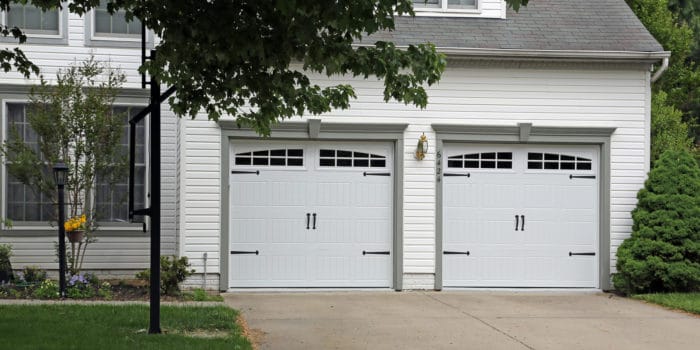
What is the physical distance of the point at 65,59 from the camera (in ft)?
50.0

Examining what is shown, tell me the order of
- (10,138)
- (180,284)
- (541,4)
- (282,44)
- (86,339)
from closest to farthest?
(282,44) → (86,339) → (180,284) → (10,138) → (541,4)

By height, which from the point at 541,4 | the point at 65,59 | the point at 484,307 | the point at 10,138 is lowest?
the point at 484,307

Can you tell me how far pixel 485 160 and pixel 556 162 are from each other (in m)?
1.23

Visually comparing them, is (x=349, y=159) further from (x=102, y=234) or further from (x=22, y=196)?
(x=22, y=196)

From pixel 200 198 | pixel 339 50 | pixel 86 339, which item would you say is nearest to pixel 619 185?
pixel 200 198

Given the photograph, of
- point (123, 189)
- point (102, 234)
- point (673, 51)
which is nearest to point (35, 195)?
point (102, 234)

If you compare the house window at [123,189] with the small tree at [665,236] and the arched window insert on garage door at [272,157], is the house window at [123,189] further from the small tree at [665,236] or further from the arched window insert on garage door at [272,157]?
the small tree at [665,236]

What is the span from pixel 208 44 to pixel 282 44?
0.66 meters

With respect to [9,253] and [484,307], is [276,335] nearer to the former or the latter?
[484,307]

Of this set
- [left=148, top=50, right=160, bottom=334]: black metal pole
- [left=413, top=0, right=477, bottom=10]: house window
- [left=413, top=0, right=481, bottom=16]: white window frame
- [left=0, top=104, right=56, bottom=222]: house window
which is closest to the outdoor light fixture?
[left=413, top=0, right=481, bottom=16]: white window frame

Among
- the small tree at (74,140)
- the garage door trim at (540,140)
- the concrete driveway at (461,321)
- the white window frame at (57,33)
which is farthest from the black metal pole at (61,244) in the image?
the garage door trim at (540,140)

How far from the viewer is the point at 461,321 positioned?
1127 centimetres

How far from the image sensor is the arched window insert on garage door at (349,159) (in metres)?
14.6

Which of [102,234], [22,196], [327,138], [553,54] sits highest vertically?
[553,54]
